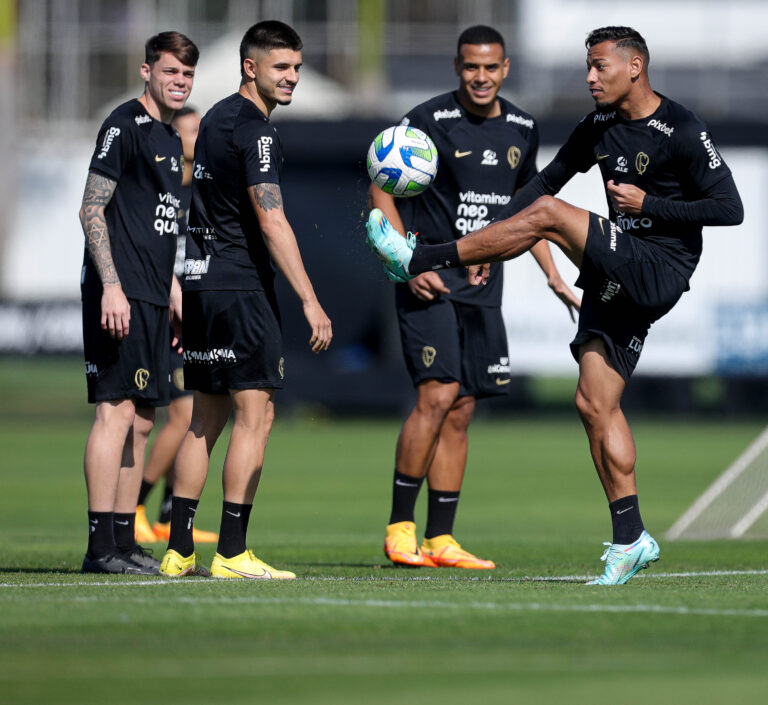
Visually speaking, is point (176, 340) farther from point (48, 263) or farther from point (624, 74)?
point (48, 263)

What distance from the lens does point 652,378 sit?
2386cm

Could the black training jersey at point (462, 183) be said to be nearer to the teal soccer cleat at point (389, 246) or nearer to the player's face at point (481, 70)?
the player's face at point (481, 70)

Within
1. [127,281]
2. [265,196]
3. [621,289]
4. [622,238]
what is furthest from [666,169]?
[127,281]

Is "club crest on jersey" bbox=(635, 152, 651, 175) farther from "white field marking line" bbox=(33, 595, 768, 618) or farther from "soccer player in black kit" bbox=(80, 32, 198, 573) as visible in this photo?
"soccer player in black kit" bbox=(80, 32, 198, 573)

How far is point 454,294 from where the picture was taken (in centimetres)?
885

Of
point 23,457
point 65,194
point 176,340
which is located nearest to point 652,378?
point 23,457

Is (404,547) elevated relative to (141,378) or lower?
lower

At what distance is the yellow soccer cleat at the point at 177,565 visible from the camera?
732 cm

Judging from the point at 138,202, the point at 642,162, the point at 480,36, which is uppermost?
the point at 480,36

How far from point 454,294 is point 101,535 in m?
2.56

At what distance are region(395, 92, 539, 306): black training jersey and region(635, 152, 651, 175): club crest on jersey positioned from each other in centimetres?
185

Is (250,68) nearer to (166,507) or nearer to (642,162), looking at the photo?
(642,162)

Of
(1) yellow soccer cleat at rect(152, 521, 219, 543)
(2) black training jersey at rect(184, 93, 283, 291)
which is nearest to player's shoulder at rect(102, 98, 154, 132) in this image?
(2) black training jersey at rect(184, 93, 283, 291)

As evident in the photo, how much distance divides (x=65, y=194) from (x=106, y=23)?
1093 centimetres
